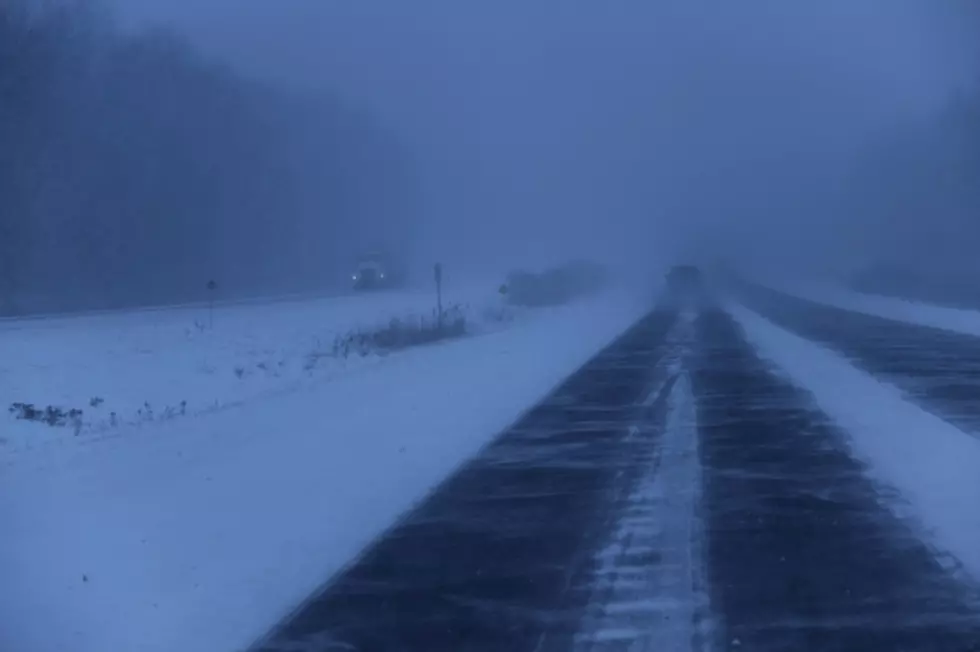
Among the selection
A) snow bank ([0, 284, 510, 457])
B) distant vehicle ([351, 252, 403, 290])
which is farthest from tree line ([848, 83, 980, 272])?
snow bank ([0, 284, 510, 457])

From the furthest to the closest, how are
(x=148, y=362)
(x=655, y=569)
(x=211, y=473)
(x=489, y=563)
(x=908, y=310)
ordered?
(x=908, y=310) → (x=148, y=362) → (x=211, y=473) → (x=489, y=563) → (x=655, y=569)

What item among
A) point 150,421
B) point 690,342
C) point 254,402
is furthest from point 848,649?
point 690,342

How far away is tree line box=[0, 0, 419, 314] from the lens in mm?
60344

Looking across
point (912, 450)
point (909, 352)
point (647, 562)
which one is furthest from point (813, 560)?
point (909, 352)

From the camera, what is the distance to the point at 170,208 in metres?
81.5

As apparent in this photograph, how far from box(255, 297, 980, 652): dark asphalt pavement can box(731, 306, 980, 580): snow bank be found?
33cm

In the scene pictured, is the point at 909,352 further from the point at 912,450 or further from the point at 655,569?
the point at 655,569

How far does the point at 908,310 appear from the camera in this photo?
58375 mm

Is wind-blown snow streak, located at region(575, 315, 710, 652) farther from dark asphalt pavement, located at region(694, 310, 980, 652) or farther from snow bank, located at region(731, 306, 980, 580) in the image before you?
snow bank, located at region(731, 306, 980, 580)

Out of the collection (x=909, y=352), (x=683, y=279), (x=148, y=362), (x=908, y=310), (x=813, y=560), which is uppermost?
(x=683, y=279)

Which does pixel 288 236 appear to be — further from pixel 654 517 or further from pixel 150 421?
pixel 654 517

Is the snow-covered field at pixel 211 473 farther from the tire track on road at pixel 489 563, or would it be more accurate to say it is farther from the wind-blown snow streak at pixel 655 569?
the wind-blown snow streak at pixel 655 569

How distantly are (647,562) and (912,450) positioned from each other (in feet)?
23.1

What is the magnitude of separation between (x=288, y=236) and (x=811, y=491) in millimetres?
93307
